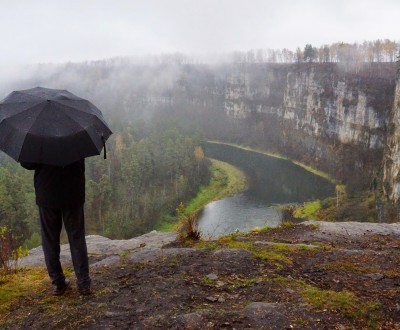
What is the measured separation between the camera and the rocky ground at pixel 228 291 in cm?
430

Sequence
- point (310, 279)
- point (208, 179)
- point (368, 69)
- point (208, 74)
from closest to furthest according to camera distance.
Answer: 1. point (310, 279)
2. point (208, 179)
3. point (368, 69)
4. point (208, 74)

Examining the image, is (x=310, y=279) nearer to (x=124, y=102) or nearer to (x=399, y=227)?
(x=399, y=227)

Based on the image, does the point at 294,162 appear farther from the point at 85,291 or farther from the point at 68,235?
the point at 68,235

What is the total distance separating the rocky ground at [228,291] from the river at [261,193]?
22170 millimetres

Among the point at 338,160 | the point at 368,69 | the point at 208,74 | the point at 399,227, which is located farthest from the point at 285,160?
the point at 399,227

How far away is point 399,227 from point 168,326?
8894 millimetres

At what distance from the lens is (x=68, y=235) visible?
4922mm

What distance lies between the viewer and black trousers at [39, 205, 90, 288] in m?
4.84

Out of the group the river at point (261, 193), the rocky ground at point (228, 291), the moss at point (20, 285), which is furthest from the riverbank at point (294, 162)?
the moss at point (20, 285)

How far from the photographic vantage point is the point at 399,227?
1084cm

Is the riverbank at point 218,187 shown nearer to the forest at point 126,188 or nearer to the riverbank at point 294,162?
the forest at point 126,188

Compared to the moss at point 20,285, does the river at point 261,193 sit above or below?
below

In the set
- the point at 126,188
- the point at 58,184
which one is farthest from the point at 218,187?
the point at 58,184

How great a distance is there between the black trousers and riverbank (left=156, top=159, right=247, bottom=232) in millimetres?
42181
